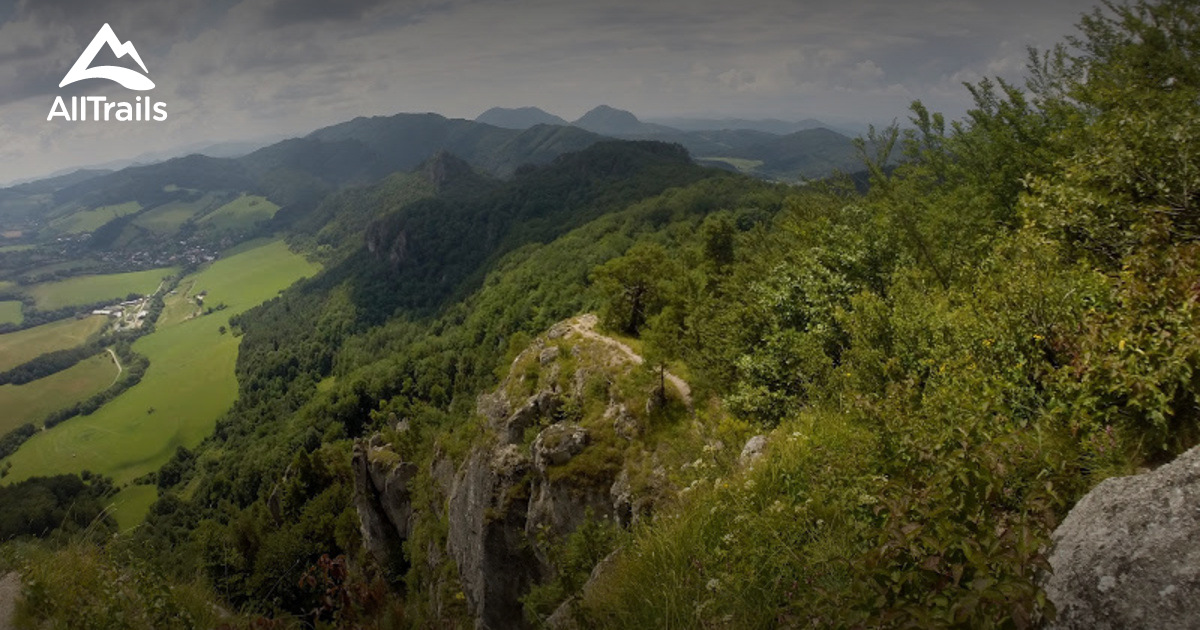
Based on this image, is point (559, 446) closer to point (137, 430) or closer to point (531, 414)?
point (531, 414)

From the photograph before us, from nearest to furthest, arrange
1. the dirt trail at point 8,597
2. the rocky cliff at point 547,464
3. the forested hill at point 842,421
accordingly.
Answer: the forested hill at point 842,421 → the dirt trail at point 8,597 → the rocky cliff at point 547,464

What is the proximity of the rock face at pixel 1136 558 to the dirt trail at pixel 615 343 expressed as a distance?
2266 cm

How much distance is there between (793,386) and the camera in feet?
64.3

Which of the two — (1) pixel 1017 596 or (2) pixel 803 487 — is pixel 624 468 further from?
(1) pixel 1017 596

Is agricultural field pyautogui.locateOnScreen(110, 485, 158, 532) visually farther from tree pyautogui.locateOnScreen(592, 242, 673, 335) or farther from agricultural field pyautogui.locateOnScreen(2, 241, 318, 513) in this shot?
tree pyautogui.locateOnScreen(592, 242, 673, 335)

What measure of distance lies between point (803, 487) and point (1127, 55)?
1137 inches

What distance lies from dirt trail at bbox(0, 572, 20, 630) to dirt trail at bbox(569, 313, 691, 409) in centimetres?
2301

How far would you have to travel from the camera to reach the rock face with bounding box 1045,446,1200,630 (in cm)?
372

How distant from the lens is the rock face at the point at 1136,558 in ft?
12.2

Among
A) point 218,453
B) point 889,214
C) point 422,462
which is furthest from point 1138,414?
point 218,453

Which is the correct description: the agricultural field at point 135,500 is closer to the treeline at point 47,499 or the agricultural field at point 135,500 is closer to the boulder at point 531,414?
the treeline at point 47,499

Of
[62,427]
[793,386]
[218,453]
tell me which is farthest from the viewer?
[62,427]

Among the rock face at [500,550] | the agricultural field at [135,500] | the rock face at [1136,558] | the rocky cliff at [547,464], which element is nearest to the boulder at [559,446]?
the rocky cliff at [547,464]

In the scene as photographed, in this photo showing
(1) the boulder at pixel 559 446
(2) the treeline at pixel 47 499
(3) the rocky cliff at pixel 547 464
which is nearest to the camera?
(3) the rocky cliff at pixel 547 464
